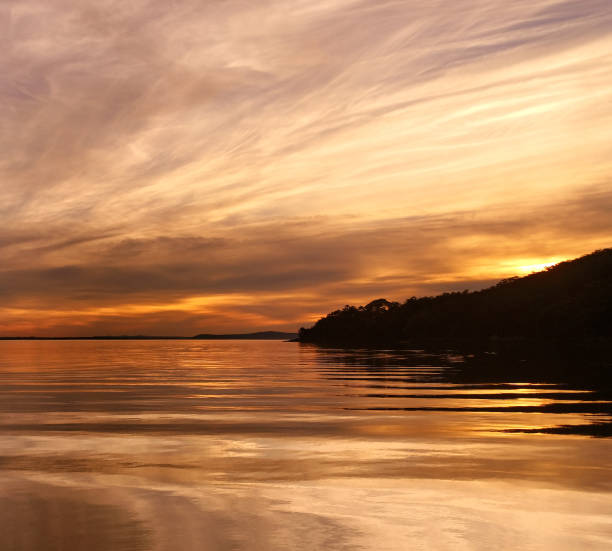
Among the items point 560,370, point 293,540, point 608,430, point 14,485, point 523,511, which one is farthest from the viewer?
point 560,370

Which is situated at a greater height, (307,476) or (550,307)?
(550,307)

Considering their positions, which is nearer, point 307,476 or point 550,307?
point 307,476

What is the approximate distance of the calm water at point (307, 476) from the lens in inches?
324

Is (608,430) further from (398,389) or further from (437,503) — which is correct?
(398,389)

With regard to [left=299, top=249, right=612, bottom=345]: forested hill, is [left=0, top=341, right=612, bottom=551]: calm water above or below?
below

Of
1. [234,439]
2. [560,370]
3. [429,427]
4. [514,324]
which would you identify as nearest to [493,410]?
[429,427]

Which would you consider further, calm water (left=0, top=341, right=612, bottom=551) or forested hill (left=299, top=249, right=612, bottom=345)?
forested hill (left=299, top=249, right=612, bottom=345)

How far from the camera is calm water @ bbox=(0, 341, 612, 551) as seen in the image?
8.23 m

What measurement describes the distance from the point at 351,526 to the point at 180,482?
3.55 m

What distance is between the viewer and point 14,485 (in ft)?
35.1

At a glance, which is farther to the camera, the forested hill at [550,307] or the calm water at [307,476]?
the forested hill at [550,307]

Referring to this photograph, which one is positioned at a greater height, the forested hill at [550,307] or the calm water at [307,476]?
the forested hill at [550,307]

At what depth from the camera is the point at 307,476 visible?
1144 cm

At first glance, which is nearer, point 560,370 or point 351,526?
point 351,526
